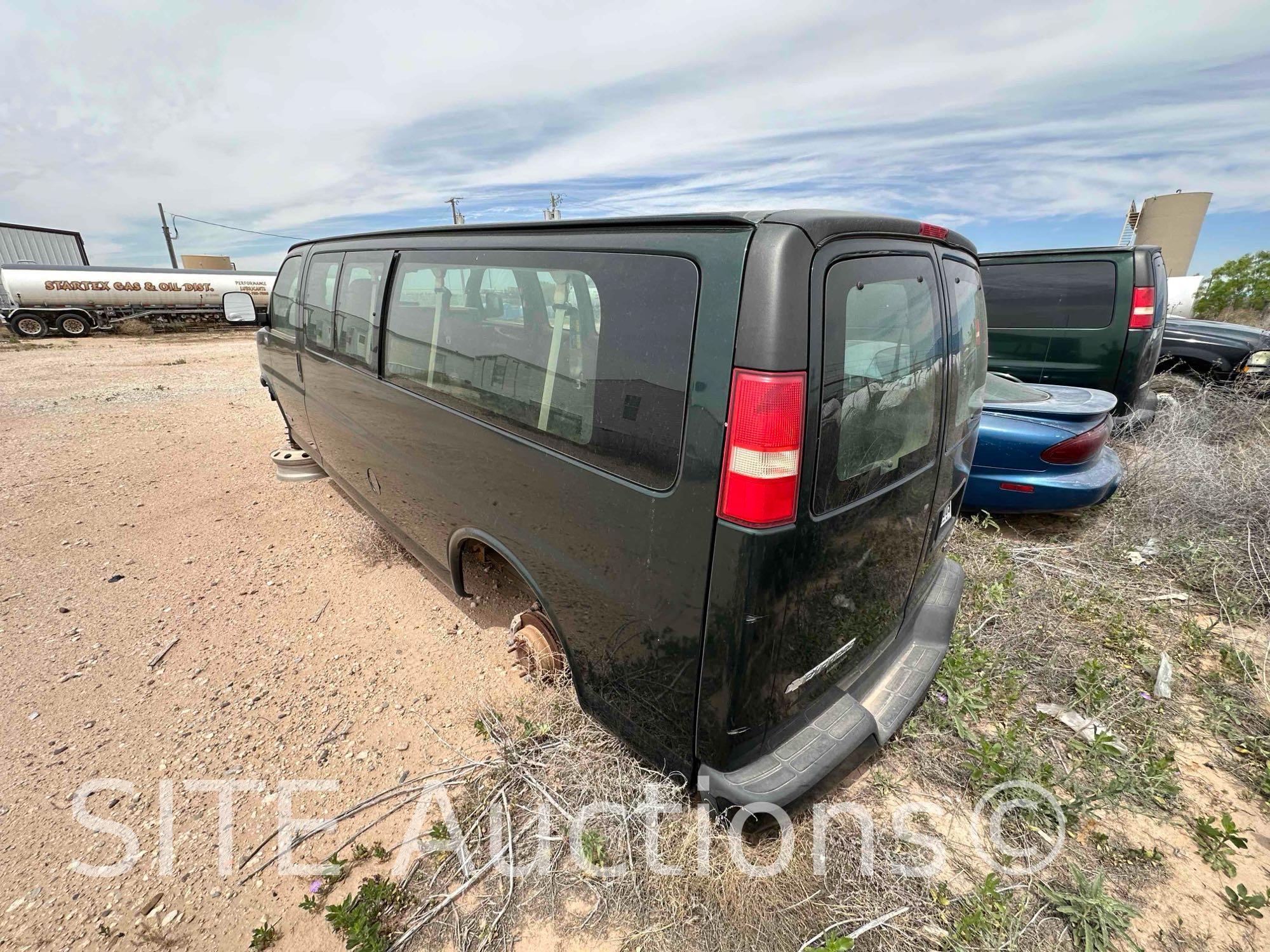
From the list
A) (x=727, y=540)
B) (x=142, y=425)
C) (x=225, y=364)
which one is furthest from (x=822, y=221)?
(x=225, y=364)

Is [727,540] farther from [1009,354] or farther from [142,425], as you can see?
[142,425]

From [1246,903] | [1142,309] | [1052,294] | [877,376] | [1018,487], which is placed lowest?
[1246,903]

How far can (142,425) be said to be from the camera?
7141mm

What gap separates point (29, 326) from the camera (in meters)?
18.6

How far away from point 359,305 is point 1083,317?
20.5 ft

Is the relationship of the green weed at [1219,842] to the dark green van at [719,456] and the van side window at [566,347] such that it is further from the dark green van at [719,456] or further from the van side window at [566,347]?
the van side window at [566,347]

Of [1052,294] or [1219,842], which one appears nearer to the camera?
[1219,842]

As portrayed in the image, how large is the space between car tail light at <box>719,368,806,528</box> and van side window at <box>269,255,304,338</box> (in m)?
3.96

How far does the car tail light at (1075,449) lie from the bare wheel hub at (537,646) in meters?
3.38

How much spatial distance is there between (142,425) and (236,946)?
784cm

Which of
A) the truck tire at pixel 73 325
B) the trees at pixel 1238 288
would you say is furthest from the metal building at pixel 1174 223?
the truck tire at pixel 73 325

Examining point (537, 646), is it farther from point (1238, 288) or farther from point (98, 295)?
point (1238, 288)

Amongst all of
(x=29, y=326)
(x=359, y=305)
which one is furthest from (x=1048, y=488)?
(x=29, y=326)

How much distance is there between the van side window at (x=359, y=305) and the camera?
9.64 ft
